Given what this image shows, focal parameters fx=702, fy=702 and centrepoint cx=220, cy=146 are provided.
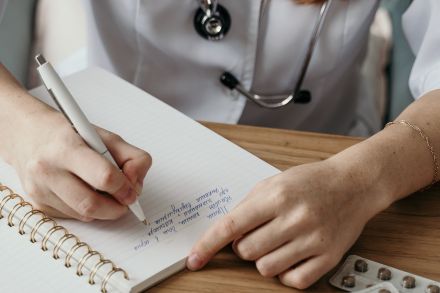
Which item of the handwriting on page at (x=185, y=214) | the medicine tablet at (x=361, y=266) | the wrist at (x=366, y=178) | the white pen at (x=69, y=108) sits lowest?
the medicine tablet at (x=361, y=266)

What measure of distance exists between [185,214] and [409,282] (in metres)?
0.24

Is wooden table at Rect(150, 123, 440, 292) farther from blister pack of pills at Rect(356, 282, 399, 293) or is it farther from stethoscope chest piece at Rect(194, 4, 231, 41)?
stethoscope chest piece at Rect(194, 4, 231, 41)

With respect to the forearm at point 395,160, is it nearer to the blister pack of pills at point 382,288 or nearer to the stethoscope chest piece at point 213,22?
the blister pack of pills at point 382,288

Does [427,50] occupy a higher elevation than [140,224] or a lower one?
higher

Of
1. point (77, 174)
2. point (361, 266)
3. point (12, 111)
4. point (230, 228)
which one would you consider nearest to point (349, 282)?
point (361, 266)

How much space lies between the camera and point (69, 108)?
2.32ft

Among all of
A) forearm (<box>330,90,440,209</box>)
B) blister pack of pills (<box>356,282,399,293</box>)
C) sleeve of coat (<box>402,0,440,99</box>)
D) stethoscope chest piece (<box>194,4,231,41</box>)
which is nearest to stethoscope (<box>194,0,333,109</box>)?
stethoscope chest piece (<box>194,4,231,41</box>)

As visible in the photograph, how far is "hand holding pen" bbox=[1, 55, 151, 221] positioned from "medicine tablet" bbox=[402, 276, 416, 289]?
27 cm


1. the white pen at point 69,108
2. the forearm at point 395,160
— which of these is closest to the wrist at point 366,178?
the forearm at point 395,160

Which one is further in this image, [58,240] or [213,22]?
[213,22]

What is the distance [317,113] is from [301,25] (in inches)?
10.6

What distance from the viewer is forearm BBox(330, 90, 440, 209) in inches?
29.9

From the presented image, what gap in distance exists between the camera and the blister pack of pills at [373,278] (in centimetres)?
69

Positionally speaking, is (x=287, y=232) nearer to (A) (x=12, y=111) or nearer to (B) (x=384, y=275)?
(B) (x=384, y=275)
